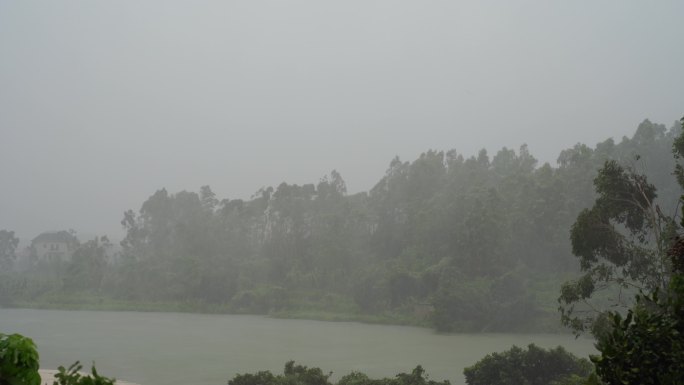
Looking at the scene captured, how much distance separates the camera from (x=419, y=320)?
2436 cm

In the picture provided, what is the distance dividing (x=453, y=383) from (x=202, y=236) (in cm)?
2973

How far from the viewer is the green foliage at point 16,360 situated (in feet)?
7.70

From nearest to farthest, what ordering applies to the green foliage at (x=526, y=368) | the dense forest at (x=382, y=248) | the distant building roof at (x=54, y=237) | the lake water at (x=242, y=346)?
1. the green foliage at (x=526, y=368)
2. the lake water at (x=242, y=346)
3. the dense forest at (x=382, y=248)
4. the distant building roof at (x=54, y=237)

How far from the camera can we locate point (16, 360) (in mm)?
2344

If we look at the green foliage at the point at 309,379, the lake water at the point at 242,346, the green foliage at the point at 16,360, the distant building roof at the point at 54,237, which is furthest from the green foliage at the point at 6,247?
the green foliage at the point at 16,360

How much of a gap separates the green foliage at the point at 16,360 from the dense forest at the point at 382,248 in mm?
20400

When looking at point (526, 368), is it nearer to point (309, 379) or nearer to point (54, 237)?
point (309, 379)

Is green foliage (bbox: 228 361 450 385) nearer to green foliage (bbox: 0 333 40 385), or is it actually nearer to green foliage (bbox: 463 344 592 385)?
green foliage (bbox: 463 344 592 385)

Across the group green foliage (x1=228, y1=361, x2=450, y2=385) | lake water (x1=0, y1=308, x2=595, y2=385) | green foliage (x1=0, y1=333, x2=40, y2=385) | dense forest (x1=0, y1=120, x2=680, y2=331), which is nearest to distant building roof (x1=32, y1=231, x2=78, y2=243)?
dense forest (x1=0, y1=120, x2=680, y2=331)

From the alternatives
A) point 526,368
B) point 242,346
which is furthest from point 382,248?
point 526,368

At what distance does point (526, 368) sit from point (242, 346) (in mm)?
10427

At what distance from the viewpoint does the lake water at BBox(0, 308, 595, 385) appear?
43.9ft

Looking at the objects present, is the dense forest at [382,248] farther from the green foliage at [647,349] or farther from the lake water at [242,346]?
the green foliage at [647,349]

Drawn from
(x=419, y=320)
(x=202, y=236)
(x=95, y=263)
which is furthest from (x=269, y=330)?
(x=95, y=263)
